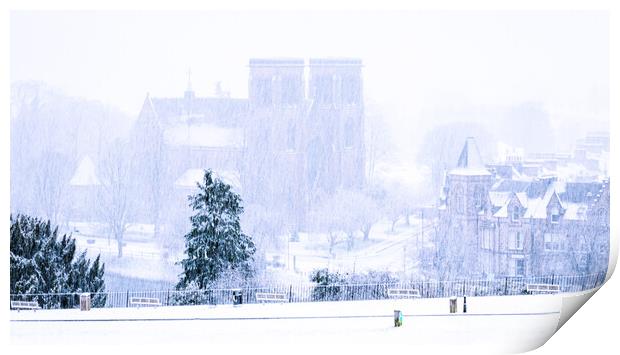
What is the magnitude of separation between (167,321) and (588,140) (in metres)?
2.57

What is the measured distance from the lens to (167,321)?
6.23 meters

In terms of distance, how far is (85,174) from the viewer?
6082 mm

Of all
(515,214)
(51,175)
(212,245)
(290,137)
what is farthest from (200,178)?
(515,214)

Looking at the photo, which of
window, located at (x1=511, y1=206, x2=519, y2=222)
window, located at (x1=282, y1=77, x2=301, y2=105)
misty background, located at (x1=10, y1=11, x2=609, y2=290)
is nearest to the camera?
misty background, located at (x1=10, y1=11, x2=609, y2=290)

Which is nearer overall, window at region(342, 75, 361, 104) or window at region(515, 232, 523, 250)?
window at region(342, 75, 361, 104)

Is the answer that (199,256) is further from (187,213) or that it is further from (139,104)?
(139,104)

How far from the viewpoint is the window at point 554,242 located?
6.30m

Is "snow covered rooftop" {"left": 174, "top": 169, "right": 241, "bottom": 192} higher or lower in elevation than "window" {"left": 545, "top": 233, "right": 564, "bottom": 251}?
higher

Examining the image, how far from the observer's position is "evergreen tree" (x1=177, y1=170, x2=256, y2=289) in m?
6.21

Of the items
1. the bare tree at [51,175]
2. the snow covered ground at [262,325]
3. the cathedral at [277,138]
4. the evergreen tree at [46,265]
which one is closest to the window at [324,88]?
the cathedral at [277,138]

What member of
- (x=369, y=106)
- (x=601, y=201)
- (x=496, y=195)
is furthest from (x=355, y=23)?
(x=601, y=201)

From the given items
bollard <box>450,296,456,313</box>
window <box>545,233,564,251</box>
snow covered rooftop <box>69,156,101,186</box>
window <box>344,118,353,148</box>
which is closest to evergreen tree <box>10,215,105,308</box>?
snow covered rooftop <box>69,156,101,186</box>

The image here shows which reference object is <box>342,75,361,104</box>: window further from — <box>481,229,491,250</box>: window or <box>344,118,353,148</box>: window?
<box>481,229,491,250</box>: window

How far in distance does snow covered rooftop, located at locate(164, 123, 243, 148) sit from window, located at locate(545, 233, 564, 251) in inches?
71.2
